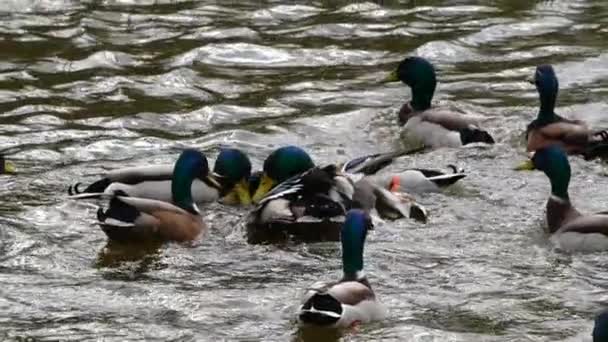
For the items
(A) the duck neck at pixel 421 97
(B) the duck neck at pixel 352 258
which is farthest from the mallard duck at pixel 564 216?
(A) the duck neck at pixel 421 97

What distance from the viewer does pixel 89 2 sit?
1939 cm

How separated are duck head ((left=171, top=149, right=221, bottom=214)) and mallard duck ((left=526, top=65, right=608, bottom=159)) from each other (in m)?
2.89

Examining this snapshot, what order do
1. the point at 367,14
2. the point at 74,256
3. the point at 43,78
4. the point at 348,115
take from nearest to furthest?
the point at 74,256
the point at 348,115
the point at 43,78
the point at 367,14

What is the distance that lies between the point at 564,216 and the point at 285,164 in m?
2.10

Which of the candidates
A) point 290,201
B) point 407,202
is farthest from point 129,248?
point 407,202

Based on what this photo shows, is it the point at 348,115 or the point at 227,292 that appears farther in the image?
the point at 348,115

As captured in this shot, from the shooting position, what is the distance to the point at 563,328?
30.9ft

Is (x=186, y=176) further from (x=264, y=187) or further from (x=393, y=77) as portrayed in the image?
(x=393, y=77)

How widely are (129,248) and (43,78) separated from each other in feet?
17.8

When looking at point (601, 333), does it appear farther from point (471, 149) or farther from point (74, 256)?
point (471, 149)

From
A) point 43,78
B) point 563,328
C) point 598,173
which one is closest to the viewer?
point 563,328

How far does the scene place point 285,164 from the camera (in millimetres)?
12148

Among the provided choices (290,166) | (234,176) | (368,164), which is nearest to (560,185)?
(368,164)

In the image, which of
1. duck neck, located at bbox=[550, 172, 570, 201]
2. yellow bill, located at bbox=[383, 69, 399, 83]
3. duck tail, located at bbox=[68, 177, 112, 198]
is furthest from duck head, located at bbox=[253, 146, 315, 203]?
yellow bill, located at bbox=[383, 69, 399, 83]
